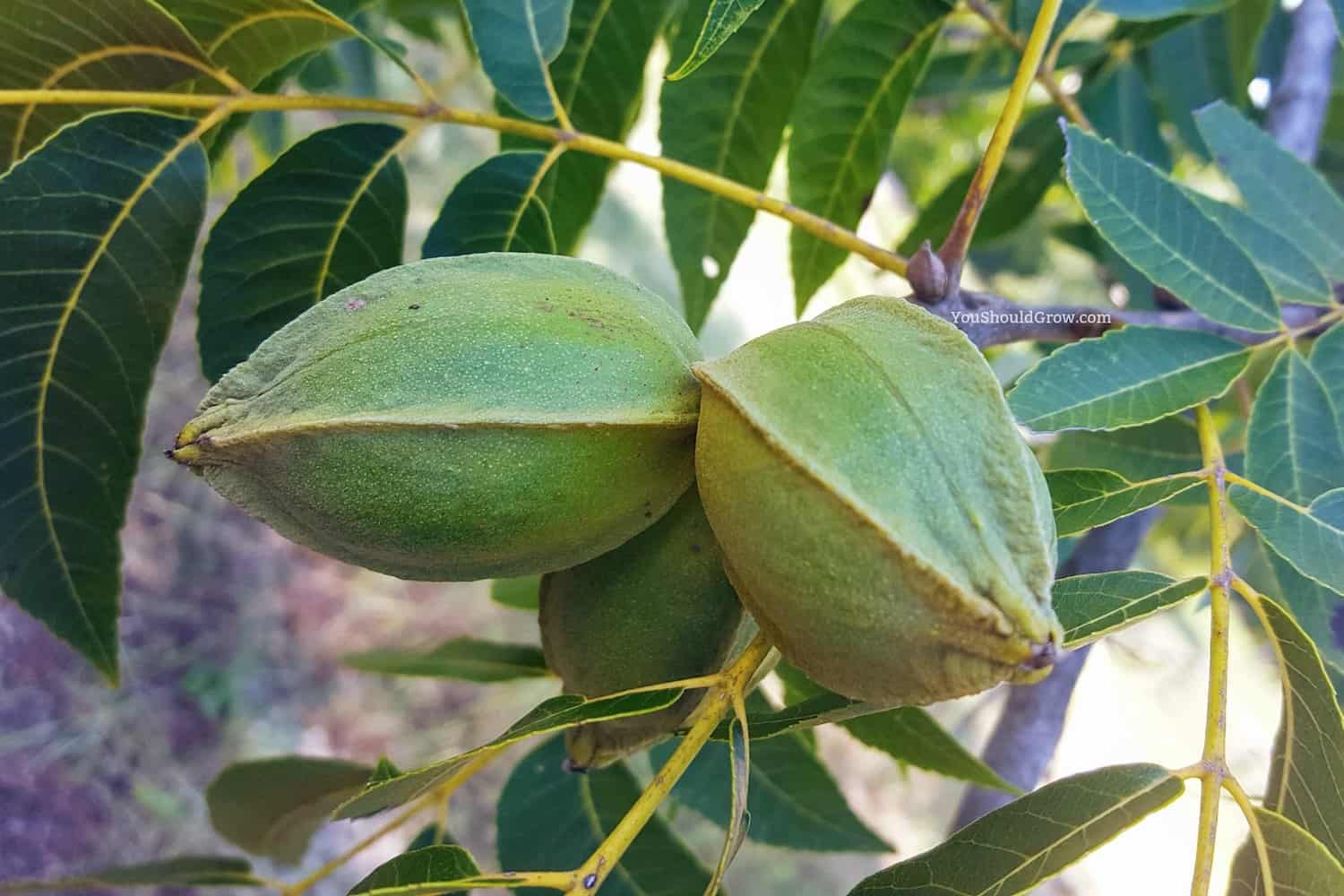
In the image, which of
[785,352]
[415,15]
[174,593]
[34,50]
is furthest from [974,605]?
[174,593]

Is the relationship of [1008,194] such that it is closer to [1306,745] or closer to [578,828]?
[1306,745]

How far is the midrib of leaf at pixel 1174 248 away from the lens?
5.36ft

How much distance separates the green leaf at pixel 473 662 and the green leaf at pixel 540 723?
0.62 meters

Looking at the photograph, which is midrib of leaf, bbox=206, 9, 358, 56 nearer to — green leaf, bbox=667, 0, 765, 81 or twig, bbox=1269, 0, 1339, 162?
green leaf, bbox=667, 0, 765, 81

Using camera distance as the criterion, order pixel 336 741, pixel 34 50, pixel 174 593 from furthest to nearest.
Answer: pixel 336 741 < pixel 174 593 < pixel 34 50

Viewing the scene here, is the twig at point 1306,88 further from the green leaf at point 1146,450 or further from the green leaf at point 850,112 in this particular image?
the green leaf at point 850,112

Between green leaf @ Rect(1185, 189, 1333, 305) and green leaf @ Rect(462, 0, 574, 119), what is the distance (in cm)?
116

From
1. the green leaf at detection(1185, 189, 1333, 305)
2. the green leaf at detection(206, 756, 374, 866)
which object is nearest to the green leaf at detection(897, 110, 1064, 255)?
the green leaf at detection(1185, 189, 1333, 305)

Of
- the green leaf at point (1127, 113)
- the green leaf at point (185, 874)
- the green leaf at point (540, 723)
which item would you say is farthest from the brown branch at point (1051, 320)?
the green leaf at point (185, 874)

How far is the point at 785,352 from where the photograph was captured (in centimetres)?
116

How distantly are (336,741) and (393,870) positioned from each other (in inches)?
195

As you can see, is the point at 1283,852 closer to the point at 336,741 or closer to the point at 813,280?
the point at 813,280

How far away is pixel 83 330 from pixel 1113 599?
1519mm

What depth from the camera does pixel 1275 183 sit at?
1948 mm
